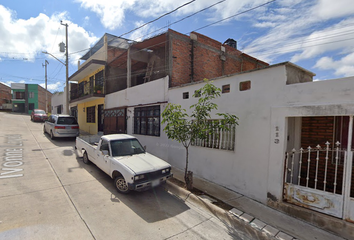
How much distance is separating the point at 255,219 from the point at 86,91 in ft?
60.3

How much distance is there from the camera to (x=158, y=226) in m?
3.46

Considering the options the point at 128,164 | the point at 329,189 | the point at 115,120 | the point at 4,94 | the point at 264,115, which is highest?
the point at 4,94

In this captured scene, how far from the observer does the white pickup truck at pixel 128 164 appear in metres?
4.39

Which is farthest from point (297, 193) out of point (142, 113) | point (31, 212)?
point (142, 113)

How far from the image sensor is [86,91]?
1767 cm

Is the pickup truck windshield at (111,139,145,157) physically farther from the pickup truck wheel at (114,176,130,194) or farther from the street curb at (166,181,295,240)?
the street curb at (166,181,295,240)

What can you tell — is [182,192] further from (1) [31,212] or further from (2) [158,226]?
(1) [31,212]

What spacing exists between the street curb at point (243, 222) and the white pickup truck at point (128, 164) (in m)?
1.05

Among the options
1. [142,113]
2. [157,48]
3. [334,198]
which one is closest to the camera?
[334,198]

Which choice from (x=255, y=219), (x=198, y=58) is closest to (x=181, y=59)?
(x=198, y=58)

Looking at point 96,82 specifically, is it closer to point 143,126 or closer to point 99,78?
point 99,78

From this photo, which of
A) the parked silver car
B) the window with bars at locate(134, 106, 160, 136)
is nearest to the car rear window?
the parked silver car

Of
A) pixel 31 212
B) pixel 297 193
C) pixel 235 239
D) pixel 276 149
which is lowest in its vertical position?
pixel 235 239

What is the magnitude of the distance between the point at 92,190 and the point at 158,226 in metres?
2.38
